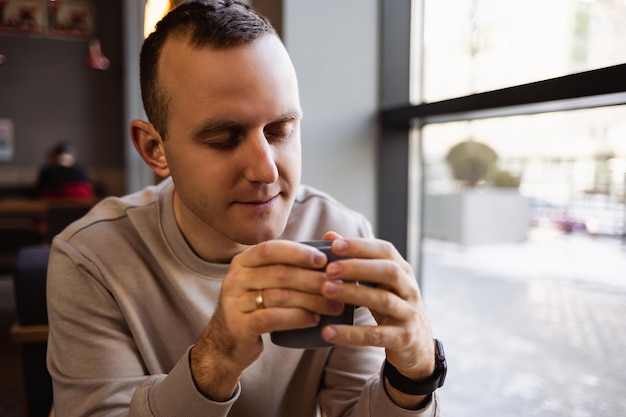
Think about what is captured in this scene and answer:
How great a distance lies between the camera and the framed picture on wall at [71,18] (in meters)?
7.57

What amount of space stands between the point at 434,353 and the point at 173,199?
2.35 ft

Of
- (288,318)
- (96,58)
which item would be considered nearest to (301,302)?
(288,318)

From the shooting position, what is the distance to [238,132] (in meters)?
1.00

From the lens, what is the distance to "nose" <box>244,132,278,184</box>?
0.96 meters

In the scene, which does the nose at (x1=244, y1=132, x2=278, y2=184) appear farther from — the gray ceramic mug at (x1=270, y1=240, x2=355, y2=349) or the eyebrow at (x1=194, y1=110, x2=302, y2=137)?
the gray ceramic mug at (x1=270, y1=240, x2=355, y2=349)

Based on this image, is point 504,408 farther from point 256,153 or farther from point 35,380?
point 35,380

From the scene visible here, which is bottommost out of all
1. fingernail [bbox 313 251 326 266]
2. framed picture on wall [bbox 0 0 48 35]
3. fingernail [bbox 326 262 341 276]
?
fingernail [bbox 326 262 341 276]

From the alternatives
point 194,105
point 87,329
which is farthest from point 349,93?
point 87,329

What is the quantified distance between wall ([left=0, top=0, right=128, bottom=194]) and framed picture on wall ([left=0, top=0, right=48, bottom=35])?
21 centimetres

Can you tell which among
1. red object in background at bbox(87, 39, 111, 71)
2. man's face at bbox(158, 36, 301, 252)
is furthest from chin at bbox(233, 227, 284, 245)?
red object in background at bbox(87, 39, 111, 71)

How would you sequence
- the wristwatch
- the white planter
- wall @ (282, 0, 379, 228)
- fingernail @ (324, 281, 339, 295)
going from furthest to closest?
wall @ (282, 0, 379, 228), the white planter, the wristwatch, fingernail @ (324, 281, 339, 295)

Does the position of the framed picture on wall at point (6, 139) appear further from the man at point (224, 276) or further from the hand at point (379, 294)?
the hand at point (379, 294)

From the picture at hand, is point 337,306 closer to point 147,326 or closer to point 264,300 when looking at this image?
point 264,300

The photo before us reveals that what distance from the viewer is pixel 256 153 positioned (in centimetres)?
97
